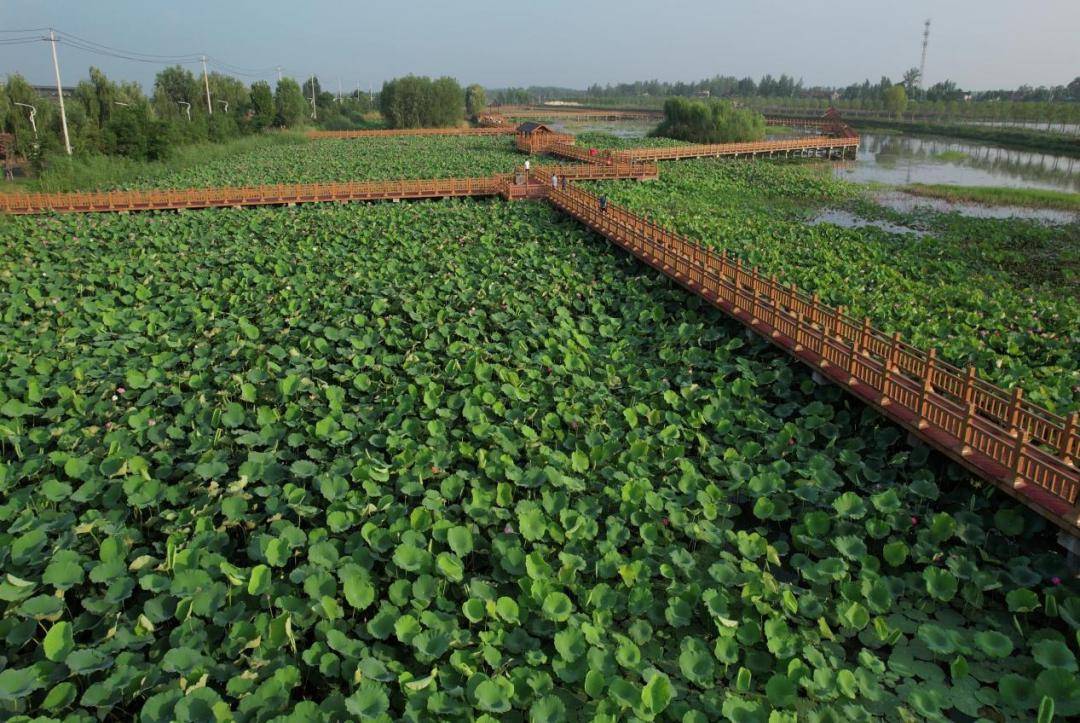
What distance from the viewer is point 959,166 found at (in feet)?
157

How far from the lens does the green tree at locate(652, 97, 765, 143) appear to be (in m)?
53.6

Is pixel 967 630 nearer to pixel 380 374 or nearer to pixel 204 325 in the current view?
pixel 380 374

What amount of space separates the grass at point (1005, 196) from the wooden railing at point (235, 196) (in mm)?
21083

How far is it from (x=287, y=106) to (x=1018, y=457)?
213 ft

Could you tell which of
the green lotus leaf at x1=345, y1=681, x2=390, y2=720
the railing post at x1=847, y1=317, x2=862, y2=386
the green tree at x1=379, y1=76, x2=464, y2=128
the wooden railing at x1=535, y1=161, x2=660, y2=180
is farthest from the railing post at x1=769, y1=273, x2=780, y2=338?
the green tree at x1=379, y1=76, x2=464, y2=128

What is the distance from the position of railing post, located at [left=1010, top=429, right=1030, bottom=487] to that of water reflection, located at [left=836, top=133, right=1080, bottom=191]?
118 ft

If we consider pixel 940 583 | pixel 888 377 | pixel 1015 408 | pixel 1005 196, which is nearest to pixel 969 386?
pixel 1015 408

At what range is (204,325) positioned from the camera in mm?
12305

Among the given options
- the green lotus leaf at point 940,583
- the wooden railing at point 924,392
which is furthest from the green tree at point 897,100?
the green lotus leaf at point 940,583

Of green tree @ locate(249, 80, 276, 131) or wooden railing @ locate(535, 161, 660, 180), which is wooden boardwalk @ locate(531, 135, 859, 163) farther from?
green tree @ locate(249, 80, 276, 131)

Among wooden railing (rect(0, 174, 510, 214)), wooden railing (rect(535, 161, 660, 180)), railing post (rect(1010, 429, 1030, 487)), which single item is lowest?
railing post (rect(1010, 429, 1030, 487))

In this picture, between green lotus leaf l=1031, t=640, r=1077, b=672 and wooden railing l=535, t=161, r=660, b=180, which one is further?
wooden railing l=535, t=161, r=660, b=180

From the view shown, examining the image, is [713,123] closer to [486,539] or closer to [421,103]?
[421,103]

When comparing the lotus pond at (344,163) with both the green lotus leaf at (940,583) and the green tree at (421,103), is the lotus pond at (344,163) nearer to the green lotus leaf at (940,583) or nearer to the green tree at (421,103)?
the green tree at (421,103)
